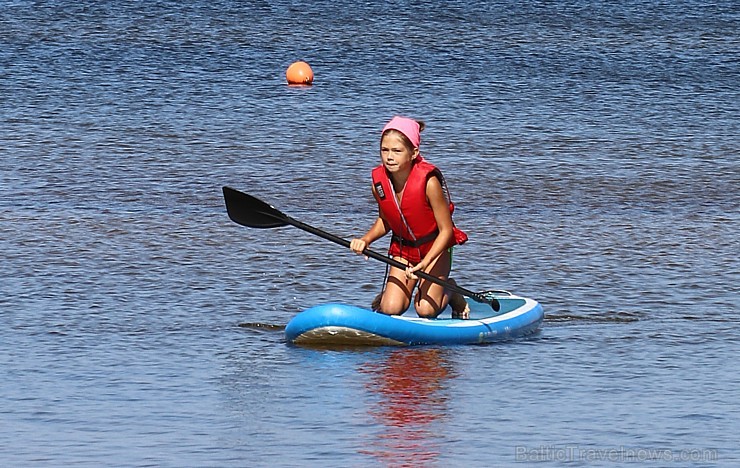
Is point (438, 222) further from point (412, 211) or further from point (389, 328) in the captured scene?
point (389, 328)

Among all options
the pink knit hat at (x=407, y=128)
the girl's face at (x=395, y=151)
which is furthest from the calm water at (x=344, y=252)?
the pink knit hat at (x=407, y=128)

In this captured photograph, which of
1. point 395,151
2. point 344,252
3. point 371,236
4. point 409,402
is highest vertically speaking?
point 395,151

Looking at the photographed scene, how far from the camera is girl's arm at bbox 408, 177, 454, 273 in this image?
31.0ft

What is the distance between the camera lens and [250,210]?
10.2 meters

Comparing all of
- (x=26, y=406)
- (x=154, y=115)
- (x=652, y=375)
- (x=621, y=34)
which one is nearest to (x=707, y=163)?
(x=154, y=115)

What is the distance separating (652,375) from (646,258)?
3.21m

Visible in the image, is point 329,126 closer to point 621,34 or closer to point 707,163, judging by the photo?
point 707,163

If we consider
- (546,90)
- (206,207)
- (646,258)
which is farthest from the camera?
(546,90)

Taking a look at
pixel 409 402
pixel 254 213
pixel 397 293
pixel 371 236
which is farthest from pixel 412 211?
pixel 409 402

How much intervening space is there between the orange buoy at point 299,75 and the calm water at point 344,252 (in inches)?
10.0

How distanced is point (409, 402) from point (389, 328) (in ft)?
3.80

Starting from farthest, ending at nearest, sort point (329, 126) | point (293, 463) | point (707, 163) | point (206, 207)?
point (329, 126), point (707, 163), point (206, 207), point (293, 463)

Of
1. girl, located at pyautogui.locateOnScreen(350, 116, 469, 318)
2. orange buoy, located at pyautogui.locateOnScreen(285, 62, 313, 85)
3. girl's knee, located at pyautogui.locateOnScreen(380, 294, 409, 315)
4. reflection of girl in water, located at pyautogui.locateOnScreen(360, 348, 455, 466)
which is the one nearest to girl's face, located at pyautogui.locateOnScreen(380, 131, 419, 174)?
girl, located at pyautogui.locateOnScreen(350, 116, 469, 318)

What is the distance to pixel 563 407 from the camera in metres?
8.05
